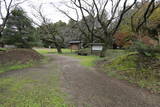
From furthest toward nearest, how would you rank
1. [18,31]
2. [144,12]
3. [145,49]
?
[144,12], [18,31], [145,49]

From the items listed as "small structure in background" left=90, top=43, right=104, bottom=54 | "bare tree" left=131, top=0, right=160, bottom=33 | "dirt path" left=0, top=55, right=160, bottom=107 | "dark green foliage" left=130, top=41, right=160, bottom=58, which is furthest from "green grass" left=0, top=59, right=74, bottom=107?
"small structure in background" left=90, top=43, right=104, bottom=54

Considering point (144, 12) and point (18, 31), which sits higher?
point (144, 12)

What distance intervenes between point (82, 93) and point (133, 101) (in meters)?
1.46

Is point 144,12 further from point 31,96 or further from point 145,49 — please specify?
point 31,96

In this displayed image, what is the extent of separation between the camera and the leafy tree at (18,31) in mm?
11180

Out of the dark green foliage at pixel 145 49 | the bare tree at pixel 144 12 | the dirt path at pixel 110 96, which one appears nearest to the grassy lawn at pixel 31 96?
the dirt path at pixel 110 96

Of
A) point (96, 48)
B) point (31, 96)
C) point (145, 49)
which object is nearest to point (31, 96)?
point (31, 96)

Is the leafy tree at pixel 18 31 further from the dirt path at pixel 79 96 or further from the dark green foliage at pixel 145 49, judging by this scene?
the dark green foliage at pixel 145 49

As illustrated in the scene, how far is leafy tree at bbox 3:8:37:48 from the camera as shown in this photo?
36.7 ft

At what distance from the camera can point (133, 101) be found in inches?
115

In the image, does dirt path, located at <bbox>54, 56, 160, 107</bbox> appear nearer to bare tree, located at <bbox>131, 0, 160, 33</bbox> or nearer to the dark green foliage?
the dark green foliage

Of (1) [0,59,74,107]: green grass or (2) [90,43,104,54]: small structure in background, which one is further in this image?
(2) [90,43,104,54]: small structure in background

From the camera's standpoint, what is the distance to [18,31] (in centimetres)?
1154

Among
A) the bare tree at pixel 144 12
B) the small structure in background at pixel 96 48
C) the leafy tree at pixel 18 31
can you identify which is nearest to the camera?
the bare tree at pixel 144 12
